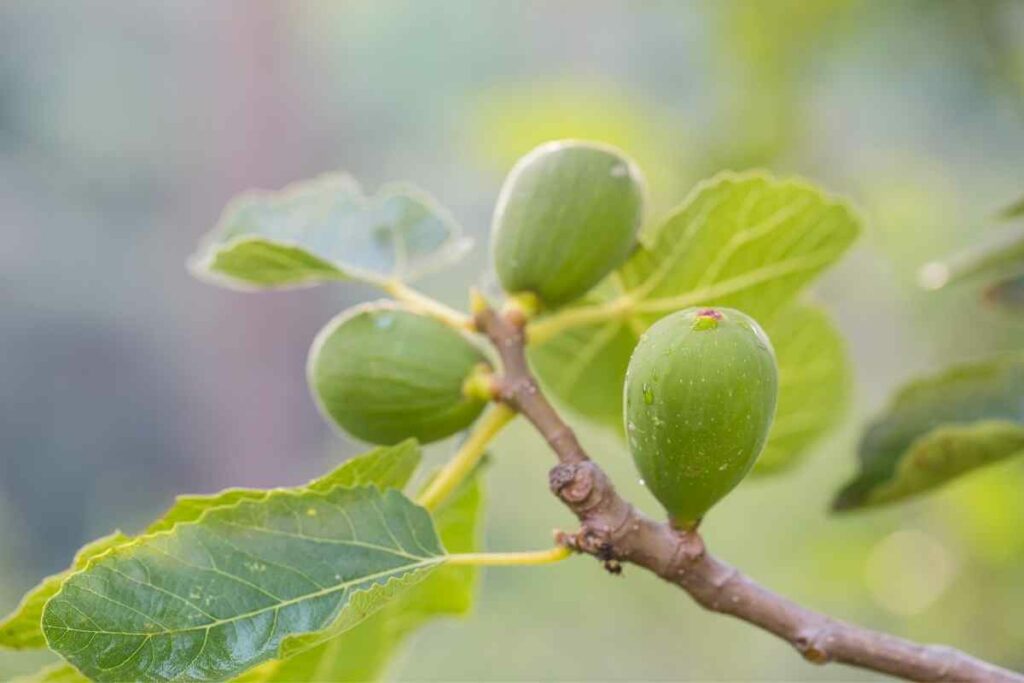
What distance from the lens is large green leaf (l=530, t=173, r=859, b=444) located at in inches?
38.1

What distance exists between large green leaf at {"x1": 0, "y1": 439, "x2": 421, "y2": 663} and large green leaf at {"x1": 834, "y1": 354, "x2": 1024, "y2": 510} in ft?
1.46

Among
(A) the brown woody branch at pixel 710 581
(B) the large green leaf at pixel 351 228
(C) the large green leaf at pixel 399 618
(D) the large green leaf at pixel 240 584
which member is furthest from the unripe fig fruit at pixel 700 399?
(B) the large green leaf at pixel 351 228

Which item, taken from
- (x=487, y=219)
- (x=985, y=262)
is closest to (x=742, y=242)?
(x=985, y=262)

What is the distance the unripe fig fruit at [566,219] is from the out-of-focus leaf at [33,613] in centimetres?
35

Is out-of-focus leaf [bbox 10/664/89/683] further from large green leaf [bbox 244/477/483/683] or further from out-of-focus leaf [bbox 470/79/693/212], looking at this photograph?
out-of-focus leaf [bbox 470/79/693/212]

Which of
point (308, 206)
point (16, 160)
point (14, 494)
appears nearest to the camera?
point (308, 206)

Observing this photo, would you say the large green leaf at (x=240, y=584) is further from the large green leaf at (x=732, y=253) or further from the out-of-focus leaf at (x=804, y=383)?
the out-of-focus leaf at (x=804, y=383)

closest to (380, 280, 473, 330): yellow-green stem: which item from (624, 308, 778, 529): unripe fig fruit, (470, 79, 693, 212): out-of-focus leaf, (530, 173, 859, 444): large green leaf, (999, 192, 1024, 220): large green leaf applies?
(530, 173, 859, 444): large green leaf

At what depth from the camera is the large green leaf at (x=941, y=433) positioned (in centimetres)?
100

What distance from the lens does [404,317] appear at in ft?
3.03

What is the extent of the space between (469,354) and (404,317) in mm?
59

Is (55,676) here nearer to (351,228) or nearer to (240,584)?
(240,584)

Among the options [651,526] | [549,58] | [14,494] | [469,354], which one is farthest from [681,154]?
[14,494]

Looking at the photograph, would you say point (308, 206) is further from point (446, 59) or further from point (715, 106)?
point (446, 59)
